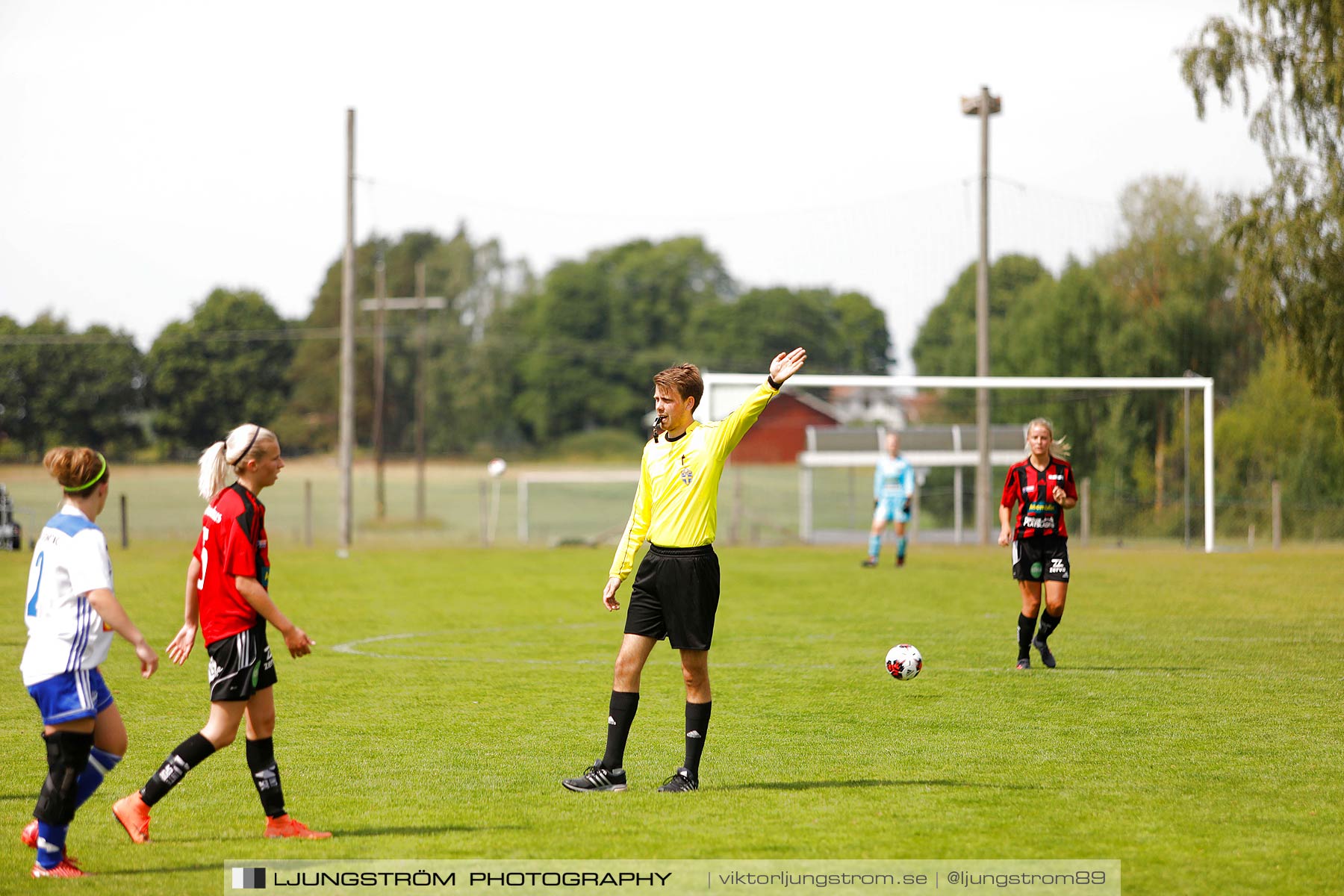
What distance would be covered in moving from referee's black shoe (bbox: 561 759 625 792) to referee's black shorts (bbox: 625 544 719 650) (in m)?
Answer: 0.67

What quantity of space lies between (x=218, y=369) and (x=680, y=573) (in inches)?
2306

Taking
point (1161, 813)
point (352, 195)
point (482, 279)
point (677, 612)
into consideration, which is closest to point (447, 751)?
point (677, 612)

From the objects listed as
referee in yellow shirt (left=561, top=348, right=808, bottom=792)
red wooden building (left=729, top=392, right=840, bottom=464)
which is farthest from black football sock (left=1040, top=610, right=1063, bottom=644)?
red wooden building (left=729, top=392, right=840, bottom=464)

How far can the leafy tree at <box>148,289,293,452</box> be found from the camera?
56656mm

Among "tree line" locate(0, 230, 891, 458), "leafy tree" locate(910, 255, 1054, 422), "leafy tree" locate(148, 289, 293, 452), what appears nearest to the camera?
"leafy tree" locate(910, 255, 1054, 422)

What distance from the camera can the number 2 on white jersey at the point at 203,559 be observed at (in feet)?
18.5

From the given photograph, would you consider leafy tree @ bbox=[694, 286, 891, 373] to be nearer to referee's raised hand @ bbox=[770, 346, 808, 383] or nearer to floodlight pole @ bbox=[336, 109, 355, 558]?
floodlight pole @ bbox=[336, 109, 355, 558]

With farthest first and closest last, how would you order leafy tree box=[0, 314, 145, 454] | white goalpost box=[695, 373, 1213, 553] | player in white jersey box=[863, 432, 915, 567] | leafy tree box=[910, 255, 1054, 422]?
leafy tree box=[0, 314, 145, 454], leafy tree box=[910, 255, 1054, 422], white goalpost box=[695, 373, 1213, 553], player in white jersey box=[863, 432, 915, 567]

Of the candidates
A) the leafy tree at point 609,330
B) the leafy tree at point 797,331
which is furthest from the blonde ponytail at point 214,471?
the leafy tree at point 609,330

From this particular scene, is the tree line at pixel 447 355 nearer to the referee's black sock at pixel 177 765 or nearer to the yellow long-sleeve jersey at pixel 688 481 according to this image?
the yellow long-sleeve jersey at pixel 688 481

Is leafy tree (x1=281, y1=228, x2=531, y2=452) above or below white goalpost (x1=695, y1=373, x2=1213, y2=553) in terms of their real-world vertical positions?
above

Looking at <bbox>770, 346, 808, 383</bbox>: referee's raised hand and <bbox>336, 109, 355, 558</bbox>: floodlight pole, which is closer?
<bbox>770, 346, 808, 383</bbox>: referee's raised hand

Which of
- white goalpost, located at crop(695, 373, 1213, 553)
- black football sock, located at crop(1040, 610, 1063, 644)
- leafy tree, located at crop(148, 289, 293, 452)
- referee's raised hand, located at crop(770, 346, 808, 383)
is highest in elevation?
leafy tree, located at crop(148, 289, 293, 452)

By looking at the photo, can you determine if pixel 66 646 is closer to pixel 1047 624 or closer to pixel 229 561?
pixel 229 561
